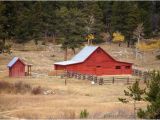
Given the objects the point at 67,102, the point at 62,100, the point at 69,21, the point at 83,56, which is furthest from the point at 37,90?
the point at 69,21

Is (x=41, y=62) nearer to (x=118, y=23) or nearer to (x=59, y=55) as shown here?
(x=59, y=55)

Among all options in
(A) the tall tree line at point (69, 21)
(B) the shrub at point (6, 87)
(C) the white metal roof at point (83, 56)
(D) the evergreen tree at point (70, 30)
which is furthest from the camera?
(A) the tall tree line at point (69, 21)

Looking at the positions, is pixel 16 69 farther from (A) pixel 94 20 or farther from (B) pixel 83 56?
(A) pixel 94 20

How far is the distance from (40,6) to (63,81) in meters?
44.7

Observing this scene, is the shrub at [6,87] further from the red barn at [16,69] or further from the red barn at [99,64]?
the red barn at [99,64]

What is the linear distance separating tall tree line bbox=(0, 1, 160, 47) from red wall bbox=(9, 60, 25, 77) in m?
19.4

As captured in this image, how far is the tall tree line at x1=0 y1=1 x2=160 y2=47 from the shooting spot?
7600cm

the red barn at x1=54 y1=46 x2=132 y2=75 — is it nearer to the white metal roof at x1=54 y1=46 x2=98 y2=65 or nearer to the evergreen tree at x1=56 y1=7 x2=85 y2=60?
the white metal roof at x1=54 y1=46 x2=98 y2=65

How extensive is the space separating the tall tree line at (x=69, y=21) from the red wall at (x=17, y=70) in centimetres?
1937

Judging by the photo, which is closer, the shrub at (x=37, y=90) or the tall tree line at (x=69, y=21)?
the shrub at (x=37, y=90)

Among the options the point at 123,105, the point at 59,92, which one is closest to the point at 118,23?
the point at 59,92

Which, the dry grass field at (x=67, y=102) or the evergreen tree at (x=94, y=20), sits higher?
the evergreen tree at (x=94, y=20)

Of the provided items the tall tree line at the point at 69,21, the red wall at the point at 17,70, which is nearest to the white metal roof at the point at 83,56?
the red wall at the point at 17,70

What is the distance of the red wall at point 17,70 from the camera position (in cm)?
5481
